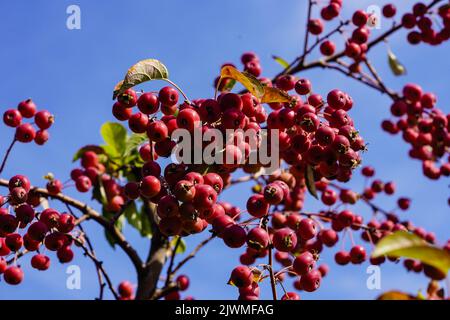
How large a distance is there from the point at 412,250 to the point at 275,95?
1.52 metres

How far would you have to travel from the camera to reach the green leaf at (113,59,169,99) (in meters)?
2.63

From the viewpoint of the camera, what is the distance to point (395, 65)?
A: 6.19 metres

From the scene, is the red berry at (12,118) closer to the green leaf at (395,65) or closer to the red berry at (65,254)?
the red berry at (65,254)

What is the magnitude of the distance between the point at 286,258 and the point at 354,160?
293 centimetres

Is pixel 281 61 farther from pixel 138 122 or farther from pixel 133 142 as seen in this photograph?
pixel 138 122

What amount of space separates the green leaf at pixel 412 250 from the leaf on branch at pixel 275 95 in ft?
4.74

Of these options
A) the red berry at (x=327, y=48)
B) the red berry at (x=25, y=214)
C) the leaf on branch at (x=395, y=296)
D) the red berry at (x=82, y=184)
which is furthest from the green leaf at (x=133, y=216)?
the leaf on branch at (x=395, y=296)

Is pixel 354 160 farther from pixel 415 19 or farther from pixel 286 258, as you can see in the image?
pixel 415 19

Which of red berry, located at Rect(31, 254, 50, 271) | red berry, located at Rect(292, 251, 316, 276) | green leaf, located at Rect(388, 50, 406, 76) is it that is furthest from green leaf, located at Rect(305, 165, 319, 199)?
green leaf, located at Rect(388, 50, 406, 76)

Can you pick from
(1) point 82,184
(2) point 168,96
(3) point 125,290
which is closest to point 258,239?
(2) point 168,96

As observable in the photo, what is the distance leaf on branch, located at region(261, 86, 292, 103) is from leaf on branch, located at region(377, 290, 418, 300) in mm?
1347
